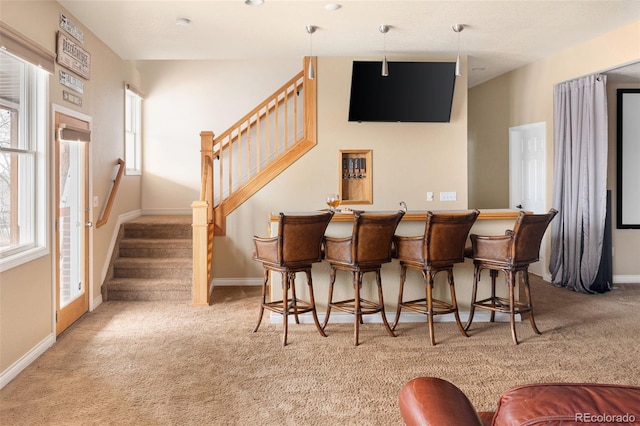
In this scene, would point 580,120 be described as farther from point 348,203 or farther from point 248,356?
point 248,356

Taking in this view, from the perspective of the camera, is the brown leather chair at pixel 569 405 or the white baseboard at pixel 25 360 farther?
the white baseboard at pixel 25 360

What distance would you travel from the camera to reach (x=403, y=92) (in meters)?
5.87

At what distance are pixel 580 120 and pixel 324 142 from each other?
10.4 feet

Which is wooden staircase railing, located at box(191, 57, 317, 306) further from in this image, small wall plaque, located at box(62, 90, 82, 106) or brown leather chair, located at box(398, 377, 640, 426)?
brown leather chair, located at box(398, 377, 640, 426)

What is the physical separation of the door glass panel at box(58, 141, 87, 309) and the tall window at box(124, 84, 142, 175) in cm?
207

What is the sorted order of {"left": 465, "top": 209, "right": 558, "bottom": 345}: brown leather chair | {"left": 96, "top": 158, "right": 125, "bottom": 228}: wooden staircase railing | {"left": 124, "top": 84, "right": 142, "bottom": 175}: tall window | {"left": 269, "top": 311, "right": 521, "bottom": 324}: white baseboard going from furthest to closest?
{"left": 124, "top": 84, "right": 142, "bottom": 175}: tall window < {"left": 96, "top": 158, "right": 125, "bottom": 228}: wooden staircase railing < {"left": 269, "top": 311, "right": 521, "bottom": 324}: white baseboard < {"left": 465, "top": 209, "right": 558, "bottom": 345}: brown leather chair

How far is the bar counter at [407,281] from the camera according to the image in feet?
14.5

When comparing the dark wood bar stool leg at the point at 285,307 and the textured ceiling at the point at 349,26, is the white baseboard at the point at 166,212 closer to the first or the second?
the textured ceiling at the point at 349,26

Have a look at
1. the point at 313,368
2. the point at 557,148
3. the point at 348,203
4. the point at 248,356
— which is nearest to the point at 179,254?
the point at 348,203

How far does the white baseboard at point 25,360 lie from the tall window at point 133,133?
3.37m

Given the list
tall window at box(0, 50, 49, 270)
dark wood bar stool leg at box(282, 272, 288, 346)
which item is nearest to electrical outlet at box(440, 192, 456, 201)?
dark wood bar stool leg at box(282, 272, 288, 346)

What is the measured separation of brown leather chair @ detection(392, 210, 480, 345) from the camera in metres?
3.91

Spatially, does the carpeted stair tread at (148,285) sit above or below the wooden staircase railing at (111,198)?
below
